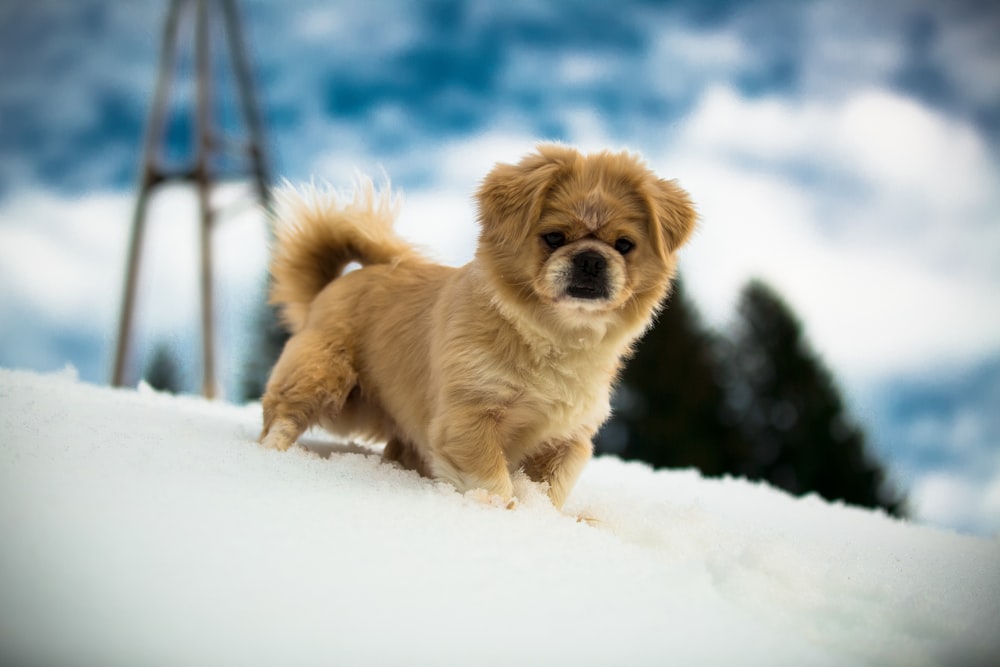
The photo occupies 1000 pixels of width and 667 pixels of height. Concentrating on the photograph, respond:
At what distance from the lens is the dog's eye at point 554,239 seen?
10.8 ft

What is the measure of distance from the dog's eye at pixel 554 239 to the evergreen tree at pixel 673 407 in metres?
16.4

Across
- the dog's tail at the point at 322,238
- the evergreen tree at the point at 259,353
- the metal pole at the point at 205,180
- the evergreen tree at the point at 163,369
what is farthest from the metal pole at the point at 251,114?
the evergreen tree at the point at 163,369

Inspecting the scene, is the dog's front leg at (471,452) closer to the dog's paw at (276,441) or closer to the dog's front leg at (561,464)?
the dog's front leg at (561,464)

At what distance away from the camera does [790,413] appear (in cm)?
2164

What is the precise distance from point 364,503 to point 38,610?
108 centimetres

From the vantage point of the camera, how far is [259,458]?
3090mm

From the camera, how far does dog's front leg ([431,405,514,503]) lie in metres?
3.13

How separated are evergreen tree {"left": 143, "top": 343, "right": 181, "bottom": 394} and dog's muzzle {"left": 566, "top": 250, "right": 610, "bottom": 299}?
31316 millimetres

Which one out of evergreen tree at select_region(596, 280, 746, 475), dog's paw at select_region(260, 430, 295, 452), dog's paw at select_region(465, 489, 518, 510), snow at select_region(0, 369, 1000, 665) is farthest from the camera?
evergreen tree at select_region(596, 280, 746, 475)

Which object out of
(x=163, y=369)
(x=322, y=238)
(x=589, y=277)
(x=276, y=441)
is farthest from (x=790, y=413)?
(x=163, y=369)

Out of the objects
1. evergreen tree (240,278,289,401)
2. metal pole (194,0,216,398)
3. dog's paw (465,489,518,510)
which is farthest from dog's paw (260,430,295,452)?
evergreen tree (240,278,289,401)

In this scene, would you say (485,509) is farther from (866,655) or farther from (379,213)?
(379,213)

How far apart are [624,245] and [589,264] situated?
297 millimetres

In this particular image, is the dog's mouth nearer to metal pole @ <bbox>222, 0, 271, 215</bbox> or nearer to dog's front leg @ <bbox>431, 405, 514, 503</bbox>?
dog's front leg @ <bbox>431, 405, 514, 503</bbox>
